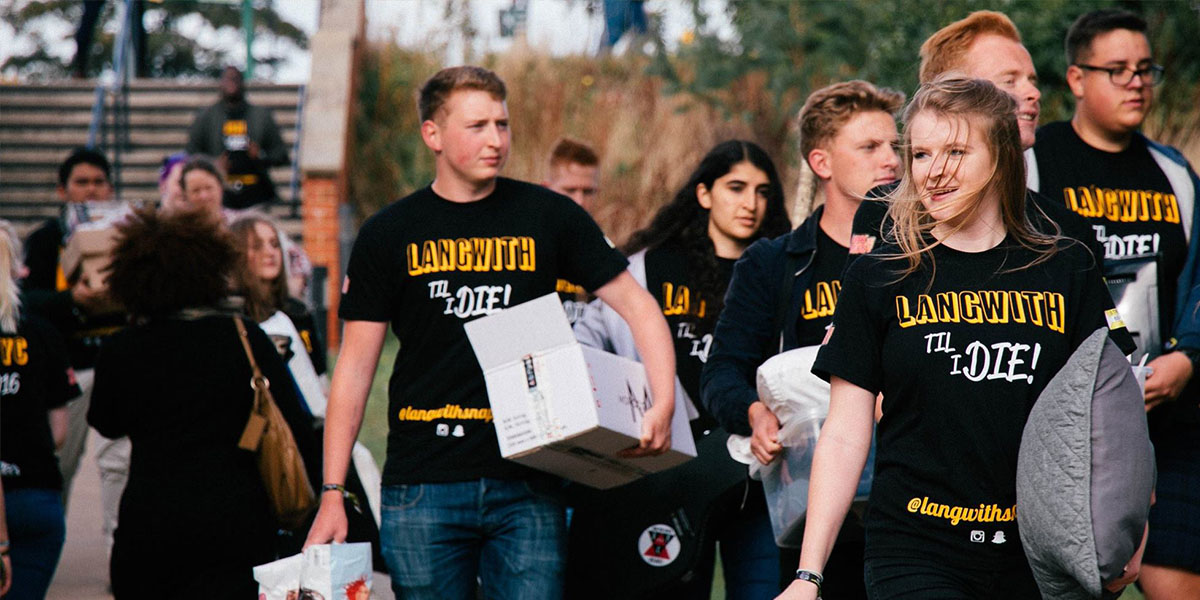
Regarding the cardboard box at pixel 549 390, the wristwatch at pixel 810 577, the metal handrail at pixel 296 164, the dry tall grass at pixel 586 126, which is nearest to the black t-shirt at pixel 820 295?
the cardboard box at pixel 549 390

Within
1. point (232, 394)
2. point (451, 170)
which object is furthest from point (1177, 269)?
point (232, 394)

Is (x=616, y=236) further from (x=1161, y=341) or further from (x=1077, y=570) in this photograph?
(x=1077, y=570)

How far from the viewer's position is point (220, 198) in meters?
8.66

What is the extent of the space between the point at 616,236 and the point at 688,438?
33.8 ft

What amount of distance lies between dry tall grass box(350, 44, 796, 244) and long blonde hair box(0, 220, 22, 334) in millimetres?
9099

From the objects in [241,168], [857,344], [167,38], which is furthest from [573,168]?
[167,38]

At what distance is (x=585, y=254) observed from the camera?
496 cm

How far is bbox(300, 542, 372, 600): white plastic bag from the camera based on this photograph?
441 centimetres

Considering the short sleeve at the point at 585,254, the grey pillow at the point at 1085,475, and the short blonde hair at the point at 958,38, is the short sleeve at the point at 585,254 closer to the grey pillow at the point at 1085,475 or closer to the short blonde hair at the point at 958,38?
the short blonde hair at the point at 958,38

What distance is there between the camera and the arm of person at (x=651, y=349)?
15.4 feet

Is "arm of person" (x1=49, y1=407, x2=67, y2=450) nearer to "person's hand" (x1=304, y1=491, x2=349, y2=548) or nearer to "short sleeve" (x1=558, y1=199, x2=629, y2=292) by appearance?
"person's hand" (x1=304, y1=491, x2=349, y2=548)

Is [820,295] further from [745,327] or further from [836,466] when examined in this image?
[836,466]

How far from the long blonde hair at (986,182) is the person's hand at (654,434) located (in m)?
1.38

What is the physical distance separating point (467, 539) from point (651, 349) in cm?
84
